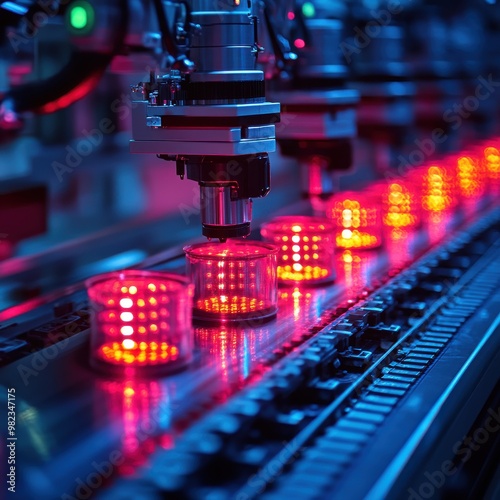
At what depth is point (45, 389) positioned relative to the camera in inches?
32.1

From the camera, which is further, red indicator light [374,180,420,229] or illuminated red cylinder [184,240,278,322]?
red indicator light [374,180,420,229]

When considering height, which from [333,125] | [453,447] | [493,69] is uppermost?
[493,69]

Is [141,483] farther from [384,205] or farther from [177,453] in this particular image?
[384,205]

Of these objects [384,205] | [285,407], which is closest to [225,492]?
[285,407]

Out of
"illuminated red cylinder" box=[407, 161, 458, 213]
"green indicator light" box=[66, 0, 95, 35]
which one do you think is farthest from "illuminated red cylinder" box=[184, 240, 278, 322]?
"illuminated red cylinder" box=[407, 161, 458, 213]

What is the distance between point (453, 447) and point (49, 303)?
565mm

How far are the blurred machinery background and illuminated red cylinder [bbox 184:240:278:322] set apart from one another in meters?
0.02

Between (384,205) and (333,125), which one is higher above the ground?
(333,125)

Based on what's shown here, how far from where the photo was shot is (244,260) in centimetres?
101

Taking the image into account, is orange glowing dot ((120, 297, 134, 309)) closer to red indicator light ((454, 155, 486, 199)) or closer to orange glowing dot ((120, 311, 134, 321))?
orange glowing dot ((120, 311, 134, 321))

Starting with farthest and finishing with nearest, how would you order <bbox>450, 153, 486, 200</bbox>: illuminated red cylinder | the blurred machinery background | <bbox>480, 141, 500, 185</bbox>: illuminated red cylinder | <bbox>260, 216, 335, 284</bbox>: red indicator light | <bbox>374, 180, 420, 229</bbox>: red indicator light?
1. <bbox>480, 141, 500, 185</bbox>: illuminated red cylinder
2. <bbox>450, 153, 486, 200</bbox>: illuminated red cylinder
3. <bbox>374, 180, 420, 229</bbox>: red indicator light
4. <bbox>260, 216, 335, 284</bbox>: red indicator light
5. the blurred machinery background

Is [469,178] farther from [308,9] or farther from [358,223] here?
[308,9]

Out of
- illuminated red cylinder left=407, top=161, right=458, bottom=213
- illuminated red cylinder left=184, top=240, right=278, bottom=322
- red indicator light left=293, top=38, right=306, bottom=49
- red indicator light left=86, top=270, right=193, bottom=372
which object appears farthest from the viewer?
illuminated red cylinder left=407, top=161, right=458, bottom=213

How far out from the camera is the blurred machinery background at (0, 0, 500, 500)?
71 centimetres
